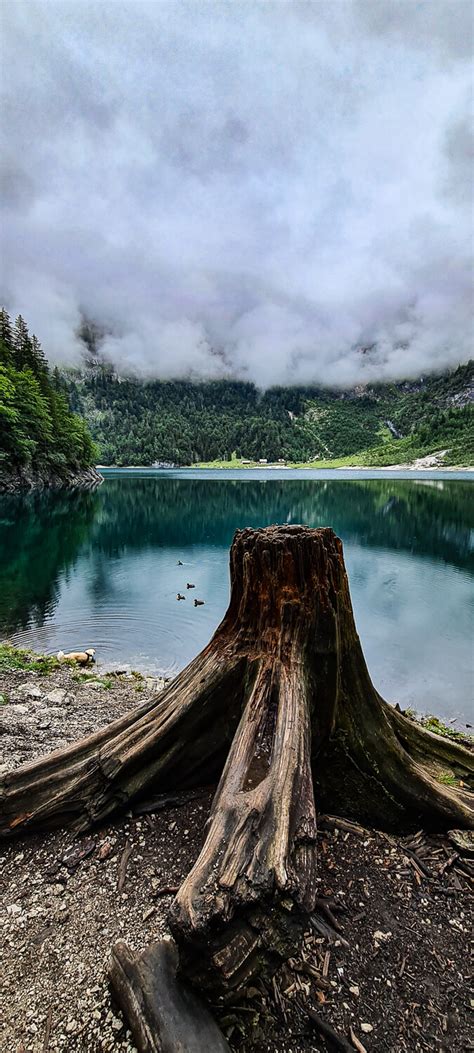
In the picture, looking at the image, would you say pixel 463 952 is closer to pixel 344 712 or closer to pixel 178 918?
pixel 344 712

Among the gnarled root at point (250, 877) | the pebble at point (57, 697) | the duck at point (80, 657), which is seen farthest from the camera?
the duck at point (80, 657)

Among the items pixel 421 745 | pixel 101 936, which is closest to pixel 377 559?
pixel 421 745

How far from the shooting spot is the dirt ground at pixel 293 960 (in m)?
2.90

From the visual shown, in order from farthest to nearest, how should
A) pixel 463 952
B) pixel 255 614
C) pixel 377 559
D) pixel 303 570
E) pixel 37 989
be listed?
1. pixel 377 559
2. pixel 255 614
3. pixel 303 570
4. pixel 463 952
5. pixel 37 989

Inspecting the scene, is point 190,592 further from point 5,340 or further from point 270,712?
point 5,340

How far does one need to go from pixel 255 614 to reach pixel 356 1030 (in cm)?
286

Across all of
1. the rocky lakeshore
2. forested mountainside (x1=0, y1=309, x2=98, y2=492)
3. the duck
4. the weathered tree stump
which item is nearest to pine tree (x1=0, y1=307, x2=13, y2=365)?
forested mountainside (x1=0, y1=309, x2=98, y2=492)

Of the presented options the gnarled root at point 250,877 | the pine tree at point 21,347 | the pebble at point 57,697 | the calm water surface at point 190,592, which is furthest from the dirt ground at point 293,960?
the pine tree at point 21,347

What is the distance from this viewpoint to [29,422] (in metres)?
68.0

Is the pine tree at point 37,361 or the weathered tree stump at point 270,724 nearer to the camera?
the weathered tree stump at point 270,724

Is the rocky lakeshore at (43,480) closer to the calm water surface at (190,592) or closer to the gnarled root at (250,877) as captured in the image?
the calm water surface at (190,592)

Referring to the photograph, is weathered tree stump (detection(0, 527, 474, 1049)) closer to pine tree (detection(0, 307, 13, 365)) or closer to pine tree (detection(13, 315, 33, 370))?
pine tree (detection(0, 307, 13, 365))

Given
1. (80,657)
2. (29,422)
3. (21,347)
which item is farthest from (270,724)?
(21,347)

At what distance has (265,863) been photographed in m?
2.69
